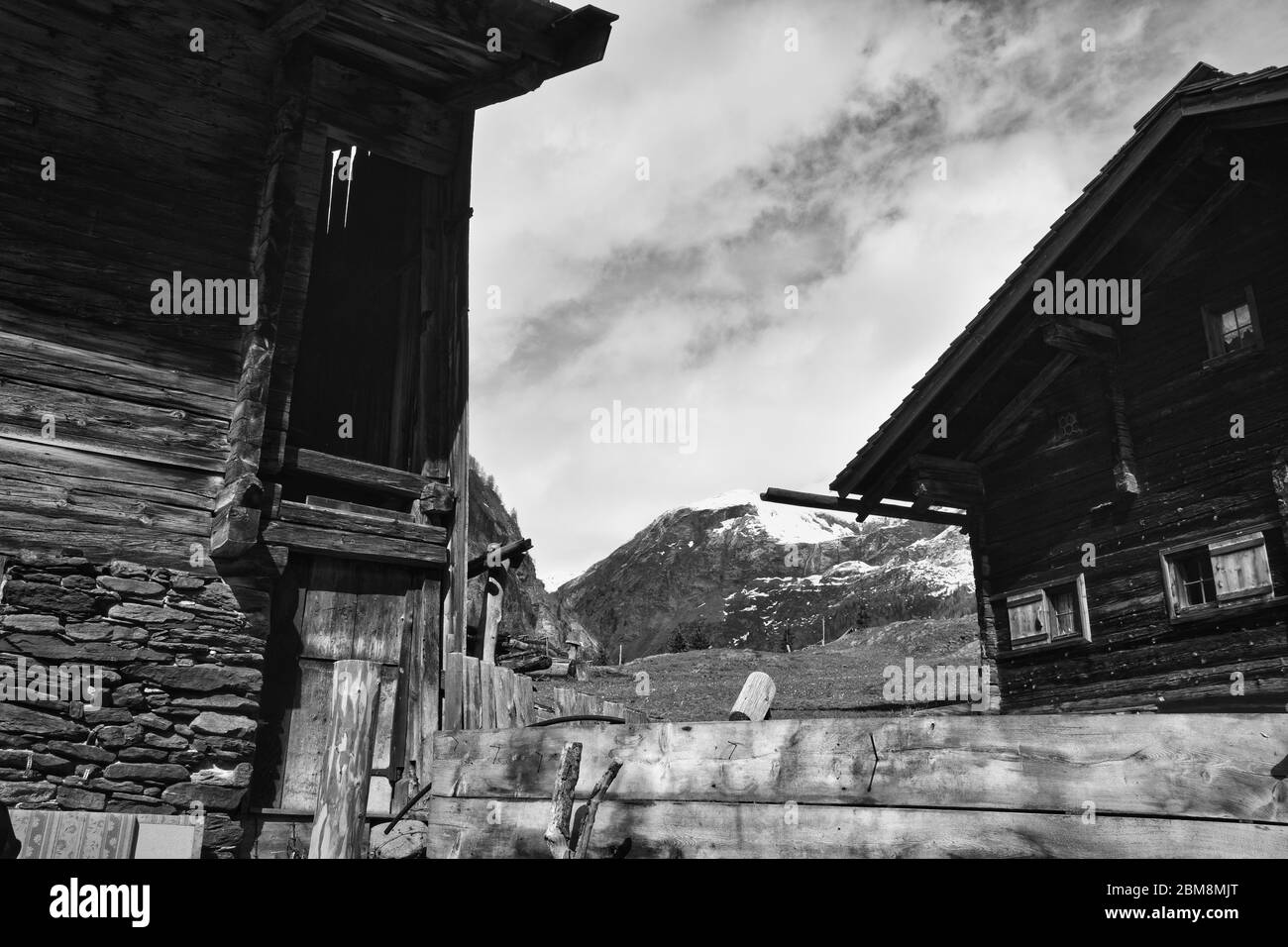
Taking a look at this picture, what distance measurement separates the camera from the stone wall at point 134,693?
297 inches

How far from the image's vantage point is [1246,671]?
1020cm

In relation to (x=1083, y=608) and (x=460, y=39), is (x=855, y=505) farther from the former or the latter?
(x=460, y=39)

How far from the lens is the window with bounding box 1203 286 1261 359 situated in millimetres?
10750

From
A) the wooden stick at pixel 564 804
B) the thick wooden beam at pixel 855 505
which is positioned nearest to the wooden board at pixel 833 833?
the wooden stick at pixel 564 804

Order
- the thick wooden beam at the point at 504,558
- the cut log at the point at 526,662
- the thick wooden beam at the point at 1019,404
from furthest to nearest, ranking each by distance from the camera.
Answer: the cut log at the point at 526,662 < the thick wooden beam at the point at 1019,404 < the thick wooden beam at the point at 504,558

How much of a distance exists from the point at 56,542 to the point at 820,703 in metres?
21.0

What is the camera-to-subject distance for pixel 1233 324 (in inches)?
437

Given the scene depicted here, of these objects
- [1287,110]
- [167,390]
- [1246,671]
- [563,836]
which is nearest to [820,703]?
[1246,671]

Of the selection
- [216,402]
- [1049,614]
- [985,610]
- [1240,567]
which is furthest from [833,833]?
[985,610]

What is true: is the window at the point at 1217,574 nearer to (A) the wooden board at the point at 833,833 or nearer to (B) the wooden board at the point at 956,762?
(B) the wooden board at the point at 956,762

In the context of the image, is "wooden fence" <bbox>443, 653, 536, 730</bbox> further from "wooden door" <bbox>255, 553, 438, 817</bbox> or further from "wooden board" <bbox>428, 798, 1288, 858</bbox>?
"wooden board" <bbox>428, 798, 1288, 858</bbox>

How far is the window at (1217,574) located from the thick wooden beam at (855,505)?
289 centimetres

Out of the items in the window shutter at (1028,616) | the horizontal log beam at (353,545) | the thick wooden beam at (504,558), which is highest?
the thick wooden beam at (504,558)

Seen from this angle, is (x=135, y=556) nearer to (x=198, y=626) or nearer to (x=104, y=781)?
(x=198, y=626)
